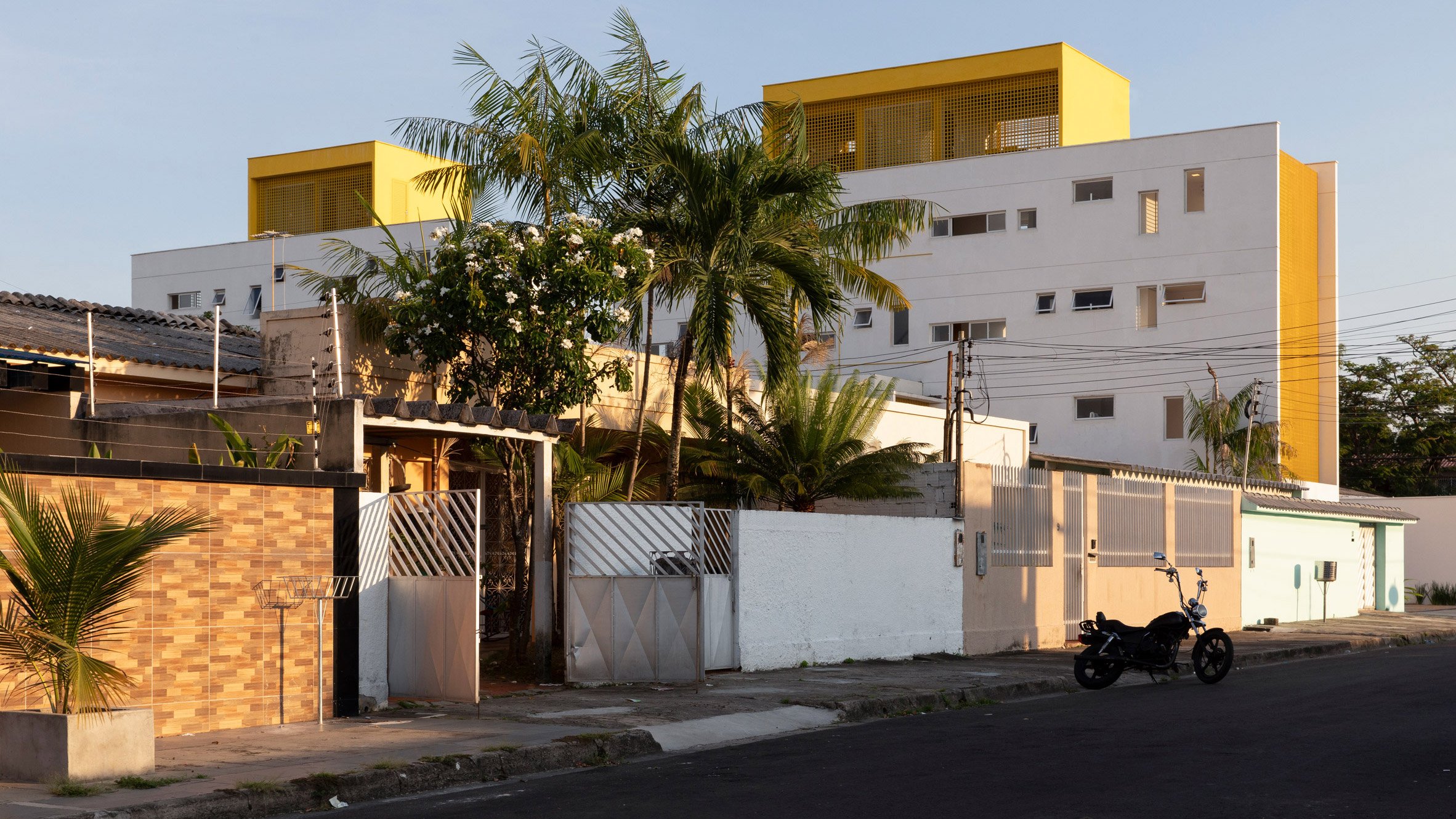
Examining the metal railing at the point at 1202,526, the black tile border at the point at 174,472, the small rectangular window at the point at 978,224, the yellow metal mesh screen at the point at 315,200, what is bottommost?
the metal railing at the point at 1202,526

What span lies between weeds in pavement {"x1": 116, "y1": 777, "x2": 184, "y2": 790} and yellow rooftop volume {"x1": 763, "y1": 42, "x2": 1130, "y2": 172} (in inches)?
1546

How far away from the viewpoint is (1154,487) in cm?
2602

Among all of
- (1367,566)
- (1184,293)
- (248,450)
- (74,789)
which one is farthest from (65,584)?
(1184,293)

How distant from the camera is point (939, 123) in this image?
4728 centimetres

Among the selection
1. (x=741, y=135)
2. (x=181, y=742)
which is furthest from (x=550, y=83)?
(x=181, y=742)

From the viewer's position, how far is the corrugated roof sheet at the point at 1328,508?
3017cm

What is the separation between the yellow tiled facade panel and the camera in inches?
1676

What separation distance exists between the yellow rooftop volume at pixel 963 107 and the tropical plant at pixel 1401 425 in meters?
15.6

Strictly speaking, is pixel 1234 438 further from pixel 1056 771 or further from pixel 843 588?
pixel 1056 771

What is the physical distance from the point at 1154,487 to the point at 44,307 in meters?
18.5

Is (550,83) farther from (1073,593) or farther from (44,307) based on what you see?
(1073,593)

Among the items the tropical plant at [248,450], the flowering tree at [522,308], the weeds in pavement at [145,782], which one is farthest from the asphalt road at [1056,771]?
the flowering tree at [522,308]

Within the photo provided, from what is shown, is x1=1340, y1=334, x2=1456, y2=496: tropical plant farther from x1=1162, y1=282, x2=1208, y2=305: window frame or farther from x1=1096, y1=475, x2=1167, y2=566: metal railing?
x1=1096, y1=475, x2=1167, y2=566: metal railing

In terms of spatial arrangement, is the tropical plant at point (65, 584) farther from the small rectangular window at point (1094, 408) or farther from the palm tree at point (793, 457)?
the small rectangular window at point (1094, 408)
